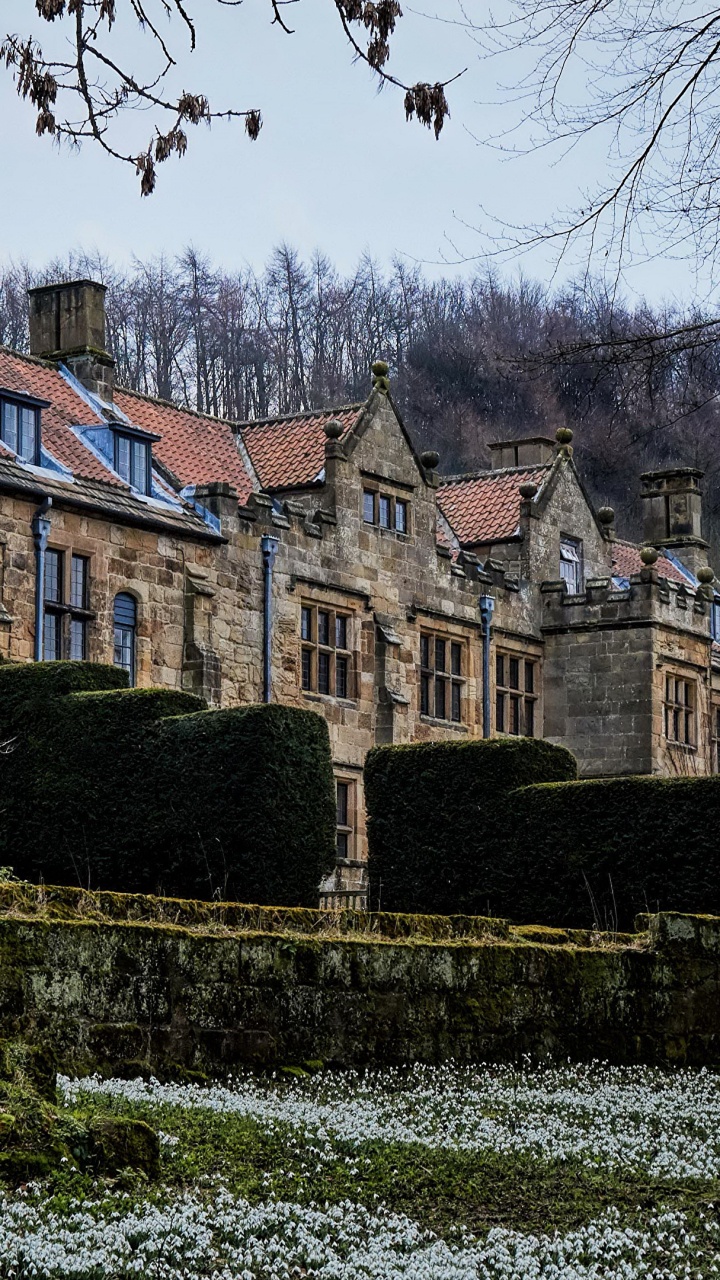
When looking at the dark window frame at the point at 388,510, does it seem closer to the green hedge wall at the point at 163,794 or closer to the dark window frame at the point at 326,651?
the dark window frame at the point at 326,651

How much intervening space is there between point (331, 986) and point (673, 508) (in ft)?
114

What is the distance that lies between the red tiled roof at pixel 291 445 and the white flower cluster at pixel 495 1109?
2022 centimetres

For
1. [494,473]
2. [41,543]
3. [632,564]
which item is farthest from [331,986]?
[632,564]

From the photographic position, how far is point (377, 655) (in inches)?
1323

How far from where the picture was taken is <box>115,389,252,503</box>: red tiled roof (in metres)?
32.7

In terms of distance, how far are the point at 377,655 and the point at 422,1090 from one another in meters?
20.9

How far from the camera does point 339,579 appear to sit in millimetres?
32812

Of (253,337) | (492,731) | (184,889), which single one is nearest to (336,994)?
(184,889)

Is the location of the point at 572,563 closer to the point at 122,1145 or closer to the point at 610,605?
the point at 610,605

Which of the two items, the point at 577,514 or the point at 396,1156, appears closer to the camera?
the point at 396,1156

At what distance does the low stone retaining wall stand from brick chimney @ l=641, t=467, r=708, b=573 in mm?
30505

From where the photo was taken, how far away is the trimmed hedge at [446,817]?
22.7m

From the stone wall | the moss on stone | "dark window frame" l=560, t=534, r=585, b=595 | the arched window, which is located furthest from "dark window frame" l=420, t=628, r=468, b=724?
the moss on stone

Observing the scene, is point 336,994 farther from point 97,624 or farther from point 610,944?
point 97,624
